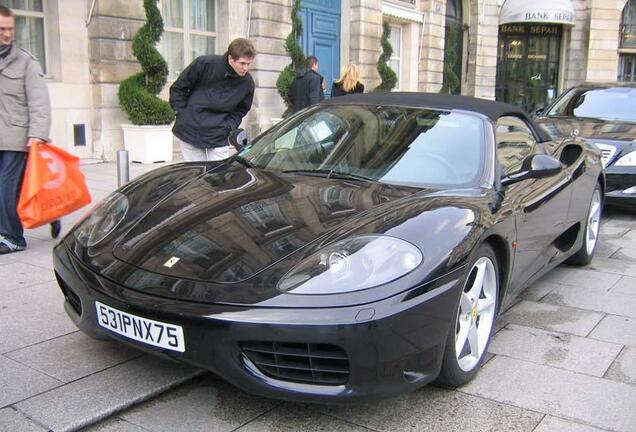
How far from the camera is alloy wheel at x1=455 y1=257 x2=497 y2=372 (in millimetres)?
3164

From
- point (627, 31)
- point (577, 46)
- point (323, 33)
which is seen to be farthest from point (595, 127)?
point (627, 31)

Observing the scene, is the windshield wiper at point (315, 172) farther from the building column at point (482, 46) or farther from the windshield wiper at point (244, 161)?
the building column at point (482, 46)

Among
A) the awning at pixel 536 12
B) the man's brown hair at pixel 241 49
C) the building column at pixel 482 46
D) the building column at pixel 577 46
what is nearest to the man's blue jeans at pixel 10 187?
the man's brown hair at pixel 241 49

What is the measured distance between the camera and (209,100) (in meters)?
5.77

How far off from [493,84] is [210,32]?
14494 millimetres

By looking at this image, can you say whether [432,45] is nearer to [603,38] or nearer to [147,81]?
[603,38]

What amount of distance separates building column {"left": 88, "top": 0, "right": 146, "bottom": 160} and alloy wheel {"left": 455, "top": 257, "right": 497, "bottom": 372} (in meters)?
8.28

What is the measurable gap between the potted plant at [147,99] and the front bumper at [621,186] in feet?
21.1

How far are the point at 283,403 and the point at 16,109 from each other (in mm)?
3415

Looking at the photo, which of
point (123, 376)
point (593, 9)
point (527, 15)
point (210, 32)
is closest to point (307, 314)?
point (123, 376)

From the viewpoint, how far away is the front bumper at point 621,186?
7.52 metres

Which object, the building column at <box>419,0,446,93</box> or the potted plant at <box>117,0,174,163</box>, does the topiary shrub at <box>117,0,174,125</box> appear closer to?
the potted plant at <box>117,0,174,163</box>

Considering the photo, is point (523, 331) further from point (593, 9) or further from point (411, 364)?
point (593, 9)

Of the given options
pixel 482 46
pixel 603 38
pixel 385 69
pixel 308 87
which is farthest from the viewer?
pixel 603 38
